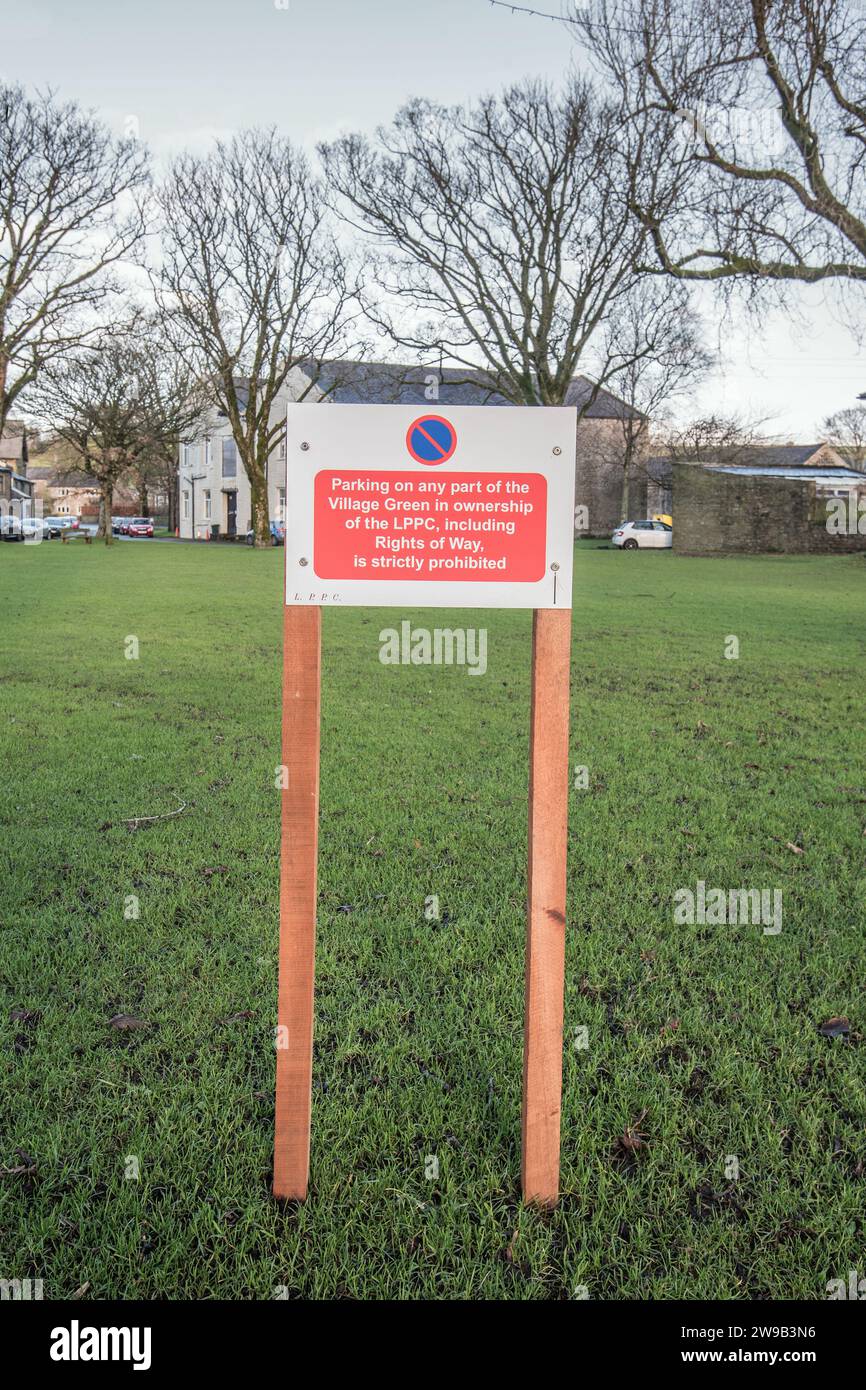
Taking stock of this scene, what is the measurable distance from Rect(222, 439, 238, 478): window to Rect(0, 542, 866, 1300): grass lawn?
193 ft

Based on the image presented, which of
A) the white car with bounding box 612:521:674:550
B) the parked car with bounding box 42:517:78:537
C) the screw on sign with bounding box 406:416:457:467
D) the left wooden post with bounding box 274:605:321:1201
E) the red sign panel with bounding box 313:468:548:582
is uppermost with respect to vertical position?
the parked car with bounding box 42:517:78:537

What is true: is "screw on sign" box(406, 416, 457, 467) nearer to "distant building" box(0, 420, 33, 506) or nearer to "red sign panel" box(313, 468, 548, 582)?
"red sign panel" box(313, 468, 548, 582)

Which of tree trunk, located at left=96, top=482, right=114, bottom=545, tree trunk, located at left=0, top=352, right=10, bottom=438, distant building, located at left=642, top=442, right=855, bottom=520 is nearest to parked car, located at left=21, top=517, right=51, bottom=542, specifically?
tree trunk, located at left=96, top=482, right=114, bottom=545

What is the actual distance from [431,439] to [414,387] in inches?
2073

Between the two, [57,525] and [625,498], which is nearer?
[625,498]

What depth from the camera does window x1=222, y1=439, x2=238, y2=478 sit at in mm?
64250

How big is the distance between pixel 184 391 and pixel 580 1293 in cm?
4425

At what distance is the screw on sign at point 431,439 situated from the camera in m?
2.42

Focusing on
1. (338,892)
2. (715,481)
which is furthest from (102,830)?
(715,481)

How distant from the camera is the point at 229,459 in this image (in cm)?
6475

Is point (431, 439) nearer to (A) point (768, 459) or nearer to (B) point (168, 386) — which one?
(B) point (168, 386)

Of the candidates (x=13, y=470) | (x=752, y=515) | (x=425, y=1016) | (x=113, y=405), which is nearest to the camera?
(x=425, y=1016)

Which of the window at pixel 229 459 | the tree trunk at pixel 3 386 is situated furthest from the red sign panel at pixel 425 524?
the window at pixel 229 459

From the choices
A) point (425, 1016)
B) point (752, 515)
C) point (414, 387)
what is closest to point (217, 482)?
point (414, 387)
